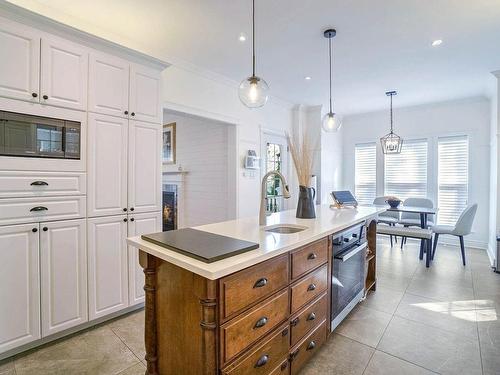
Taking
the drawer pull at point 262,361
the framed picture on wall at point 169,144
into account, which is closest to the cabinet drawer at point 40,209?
the drawer pull at point 262,361

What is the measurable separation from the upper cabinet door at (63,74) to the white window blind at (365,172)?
18.5 feet

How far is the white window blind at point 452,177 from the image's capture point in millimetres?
5062

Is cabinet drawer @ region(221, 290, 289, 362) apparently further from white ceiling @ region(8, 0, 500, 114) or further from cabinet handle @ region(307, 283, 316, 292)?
white ceiling @ region(8, 0, 500, 114)

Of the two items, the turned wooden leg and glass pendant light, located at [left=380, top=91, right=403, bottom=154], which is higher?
glass pendant light, located at [left=380, top=91, right=403, bottom=154]

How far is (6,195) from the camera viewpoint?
74.0 inches

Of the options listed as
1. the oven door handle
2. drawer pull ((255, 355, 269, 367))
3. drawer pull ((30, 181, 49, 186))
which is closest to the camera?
drawer pull ((255, 355, 269, 367))

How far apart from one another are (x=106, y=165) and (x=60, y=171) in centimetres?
34

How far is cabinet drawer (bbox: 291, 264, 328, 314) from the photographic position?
5.43ft

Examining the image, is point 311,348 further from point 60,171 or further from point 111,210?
point 60,171

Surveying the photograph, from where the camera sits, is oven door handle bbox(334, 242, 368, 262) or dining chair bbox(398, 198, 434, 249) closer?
oven door handle bbox(334, 242, 368, 262)

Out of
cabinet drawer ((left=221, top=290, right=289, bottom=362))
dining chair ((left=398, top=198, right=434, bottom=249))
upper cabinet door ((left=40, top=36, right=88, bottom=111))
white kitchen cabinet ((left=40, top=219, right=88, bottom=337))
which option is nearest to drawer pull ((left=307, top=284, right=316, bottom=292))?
cabinet drawer ((left=221, top=290, right=289, bottom=362))

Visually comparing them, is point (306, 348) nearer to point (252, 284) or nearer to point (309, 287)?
point (309, 287)

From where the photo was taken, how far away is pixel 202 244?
144 cm

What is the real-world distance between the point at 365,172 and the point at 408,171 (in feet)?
2.85
